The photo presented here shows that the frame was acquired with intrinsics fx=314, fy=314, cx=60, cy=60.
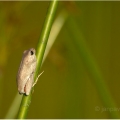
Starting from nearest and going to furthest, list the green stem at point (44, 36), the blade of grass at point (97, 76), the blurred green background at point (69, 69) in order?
the green stem at point (44, 36) < the blade of grass at point (97, 76) < the blurred green background at point (69, 69)

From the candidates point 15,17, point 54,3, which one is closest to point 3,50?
point 15,17

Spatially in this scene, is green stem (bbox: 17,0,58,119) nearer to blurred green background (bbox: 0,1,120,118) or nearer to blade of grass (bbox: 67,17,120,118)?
blade of grass (bbox: 67,17,120,118)

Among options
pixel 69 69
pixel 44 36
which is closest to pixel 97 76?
pixel 44 36

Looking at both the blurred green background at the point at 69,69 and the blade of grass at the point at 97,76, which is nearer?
the blade of grass at the point at 97,76

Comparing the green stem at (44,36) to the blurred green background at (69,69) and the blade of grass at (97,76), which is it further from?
the blurred green background at (69,69)

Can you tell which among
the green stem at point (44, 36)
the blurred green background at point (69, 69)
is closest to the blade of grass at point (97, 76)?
the green stem at point (44, 36)

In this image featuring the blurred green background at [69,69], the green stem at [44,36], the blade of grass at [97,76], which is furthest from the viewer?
the blurred green background at [69,69]

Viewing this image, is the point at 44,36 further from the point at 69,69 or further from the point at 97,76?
the point at 69,69

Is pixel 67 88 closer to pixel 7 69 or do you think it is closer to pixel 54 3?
pixel 7 69

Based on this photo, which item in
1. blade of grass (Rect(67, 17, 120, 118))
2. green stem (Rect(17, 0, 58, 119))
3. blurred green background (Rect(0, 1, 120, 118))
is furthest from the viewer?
blurred green background (Rect(0, 1, 120, 118))

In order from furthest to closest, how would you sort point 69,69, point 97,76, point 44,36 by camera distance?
1. point 69,69
2. point 97,76
3. point 44,36

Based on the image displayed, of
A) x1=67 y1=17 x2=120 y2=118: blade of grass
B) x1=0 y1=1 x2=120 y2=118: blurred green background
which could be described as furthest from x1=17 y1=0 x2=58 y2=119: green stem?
x1=0 y1=1 x2=120 y2=118: blurred green background
